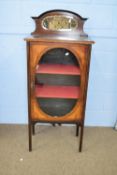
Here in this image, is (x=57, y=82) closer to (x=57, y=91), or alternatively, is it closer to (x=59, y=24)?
(x=57, y=91)

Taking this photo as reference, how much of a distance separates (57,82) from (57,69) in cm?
15

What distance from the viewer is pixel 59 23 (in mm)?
1905

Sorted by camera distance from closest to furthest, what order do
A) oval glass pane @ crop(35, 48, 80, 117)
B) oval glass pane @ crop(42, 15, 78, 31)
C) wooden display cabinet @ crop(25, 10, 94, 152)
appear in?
1. wooden display cabinet @ crop(25, 10, 94, 152)
2. oval glass pane @ crop(35, 48, 80, 117)
3. oval glass pane @ crop(42, 15, 78, 31)

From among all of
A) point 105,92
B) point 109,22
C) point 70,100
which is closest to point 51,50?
point 70,100

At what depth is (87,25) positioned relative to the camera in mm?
2002

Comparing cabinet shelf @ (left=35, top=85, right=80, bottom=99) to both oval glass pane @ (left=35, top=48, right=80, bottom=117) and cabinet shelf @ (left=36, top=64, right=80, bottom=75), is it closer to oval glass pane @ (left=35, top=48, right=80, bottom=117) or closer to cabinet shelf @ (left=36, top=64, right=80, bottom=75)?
oval glass pane @ (left=35, top=48, right=80, bottom=117)

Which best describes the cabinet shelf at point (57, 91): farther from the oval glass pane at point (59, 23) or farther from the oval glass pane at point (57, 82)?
the oval glass pane at point (59, 23)

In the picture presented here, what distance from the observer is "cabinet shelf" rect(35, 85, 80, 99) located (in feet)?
5.90

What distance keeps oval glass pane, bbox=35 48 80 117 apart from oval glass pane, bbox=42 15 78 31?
0.29 m

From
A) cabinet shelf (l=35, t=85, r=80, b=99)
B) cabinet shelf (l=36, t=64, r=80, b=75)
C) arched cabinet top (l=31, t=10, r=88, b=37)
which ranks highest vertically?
arched cabinet top (l=31, t=10, r=88, b=37)

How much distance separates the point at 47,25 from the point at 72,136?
1.19 m

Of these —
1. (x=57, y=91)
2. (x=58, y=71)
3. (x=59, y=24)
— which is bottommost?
(x=57, y=91)

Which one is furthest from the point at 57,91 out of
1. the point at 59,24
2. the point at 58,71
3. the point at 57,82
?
the point at 59,24

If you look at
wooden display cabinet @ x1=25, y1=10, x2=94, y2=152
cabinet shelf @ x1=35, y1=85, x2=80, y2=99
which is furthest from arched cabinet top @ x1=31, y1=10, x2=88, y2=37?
cabinet shelf @ x1=35, y1=85, x2=80, y2=99
